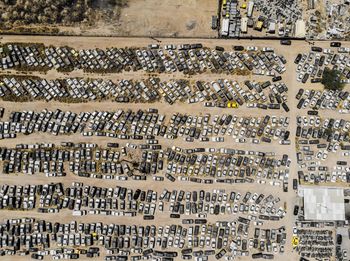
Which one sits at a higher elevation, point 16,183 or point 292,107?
point 292,107

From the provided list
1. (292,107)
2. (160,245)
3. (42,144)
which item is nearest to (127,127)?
(42,144)

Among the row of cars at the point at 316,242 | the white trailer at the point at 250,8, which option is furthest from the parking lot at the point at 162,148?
the white trailer at the point at 250,8

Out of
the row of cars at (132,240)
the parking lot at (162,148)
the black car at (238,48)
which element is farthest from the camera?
the black car at (238,48)

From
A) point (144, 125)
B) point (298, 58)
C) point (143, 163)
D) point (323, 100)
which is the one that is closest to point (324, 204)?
point (323, 100)

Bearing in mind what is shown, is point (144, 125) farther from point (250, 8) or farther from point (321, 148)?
point (321, 148)

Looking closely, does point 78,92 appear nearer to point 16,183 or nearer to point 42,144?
point 42,144

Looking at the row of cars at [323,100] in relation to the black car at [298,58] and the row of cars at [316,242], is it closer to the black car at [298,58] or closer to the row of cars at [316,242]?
the black car at [298,58]
